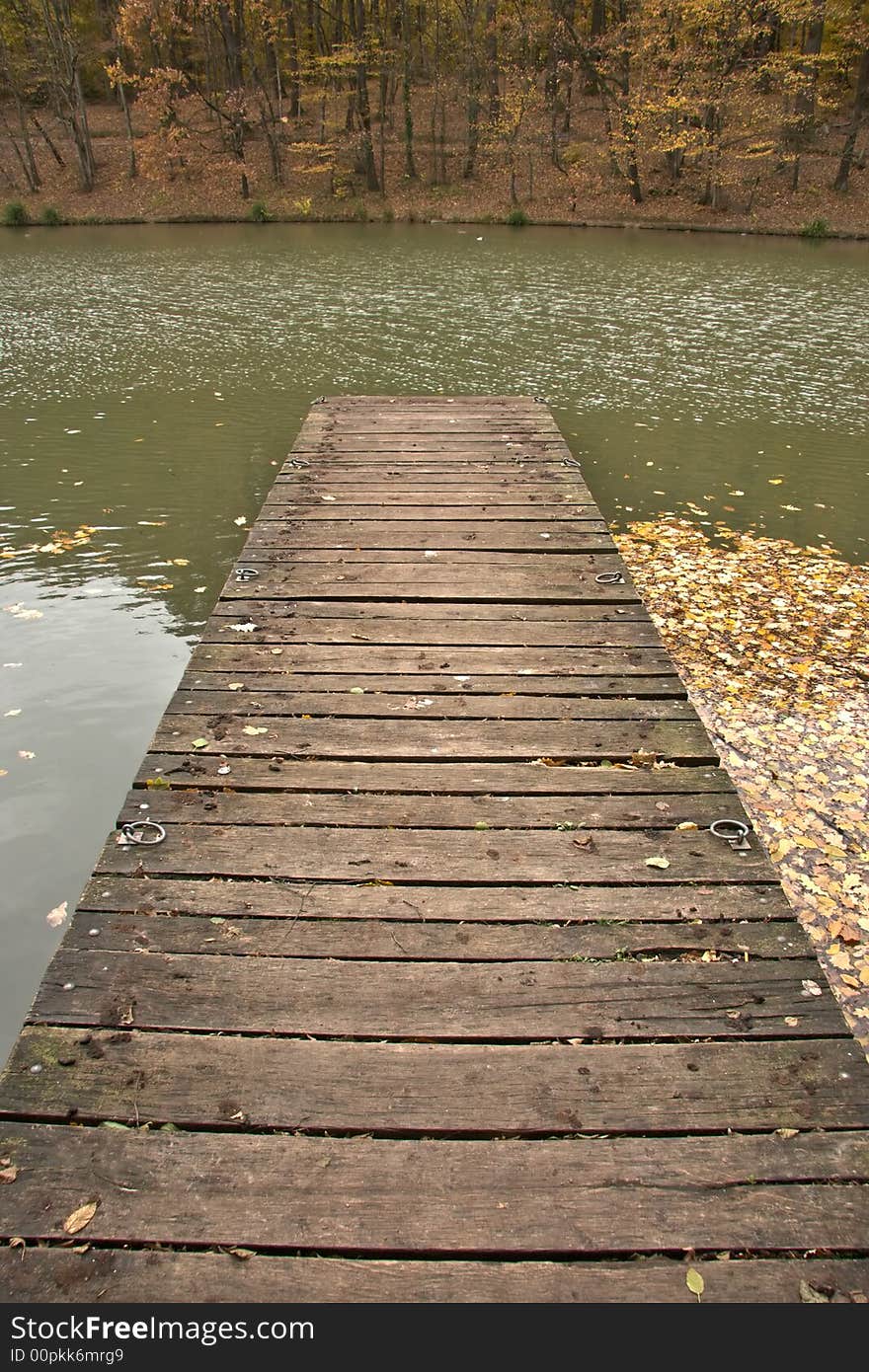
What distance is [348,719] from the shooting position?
11.9 feet

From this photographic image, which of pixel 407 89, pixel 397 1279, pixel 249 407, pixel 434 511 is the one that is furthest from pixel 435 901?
pixel 407 89

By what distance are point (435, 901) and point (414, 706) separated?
1207 mm

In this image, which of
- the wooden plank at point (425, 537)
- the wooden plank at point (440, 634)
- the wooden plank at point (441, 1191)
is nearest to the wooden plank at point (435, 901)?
the wooden plank at point (441, 1191)

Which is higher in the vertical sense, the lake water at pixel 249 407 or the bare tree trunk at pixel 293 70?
the bare tree trunk at pixel 293 70

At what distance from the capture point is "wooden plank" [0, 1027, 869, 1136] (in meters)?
2.02

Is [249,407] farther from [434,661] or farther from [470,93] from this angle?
[470,93]

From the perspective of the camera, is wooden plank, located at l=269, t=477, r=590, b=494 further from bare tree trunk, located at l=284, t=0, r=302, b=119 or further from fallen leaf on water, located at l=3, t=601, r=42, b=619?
bare tree trunk, located at l=284, t=0, r=302, b=119

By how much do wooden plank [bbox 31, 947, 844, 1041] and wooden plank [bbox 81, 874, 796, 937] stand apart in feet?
0.59

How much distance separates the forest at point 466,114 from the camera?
83.4 feet

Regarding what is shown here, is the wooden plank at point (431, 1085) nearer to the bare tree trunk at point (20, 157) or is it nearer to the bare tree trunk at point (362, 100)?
the bare tree trunk at point (362, 100)

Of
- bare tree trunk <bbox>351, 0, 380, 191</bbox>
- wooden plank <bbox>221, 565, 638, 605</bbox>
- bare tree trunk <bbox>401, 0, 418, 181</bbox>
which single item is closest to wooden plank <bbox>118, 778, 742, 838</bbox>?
wooden plank <bbox>221, 565, 638, 605</bbox>

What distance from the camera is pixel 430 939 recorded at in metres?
2.52

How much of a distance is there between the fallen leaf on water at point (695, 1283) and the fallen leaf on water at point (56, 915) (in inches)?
105
